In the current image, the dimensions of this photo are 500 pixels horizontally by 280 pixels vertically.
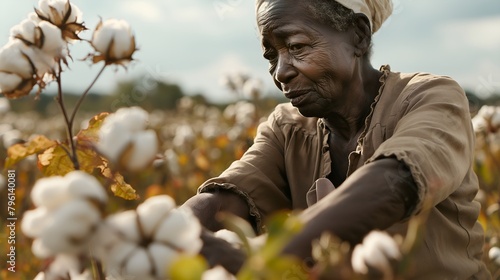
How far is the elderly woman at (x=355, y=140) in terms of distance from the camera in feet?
4.67

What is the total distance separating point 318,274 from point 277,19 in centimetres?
117

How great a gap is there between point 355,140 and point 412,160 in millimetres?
732

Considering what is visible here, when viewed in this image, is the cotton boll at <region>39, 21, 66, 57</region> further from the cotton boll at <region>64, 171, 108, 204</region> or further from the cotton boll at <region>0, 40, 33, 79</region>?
the cotton boll at <region>64, 171, 108, 204</region>

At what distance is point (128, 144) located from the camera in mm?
823

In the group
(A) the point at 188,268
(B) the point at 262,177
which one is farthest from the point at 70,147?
(B) the point at 262,177

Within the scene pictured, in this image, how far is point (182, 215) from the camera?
805 millimetres

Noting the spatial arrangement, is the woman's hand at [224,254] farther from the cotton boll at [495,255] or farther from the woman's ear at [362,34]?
the cotton boll at [495,255]

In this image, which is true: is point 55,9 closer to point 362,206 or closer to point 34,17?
point 34,17

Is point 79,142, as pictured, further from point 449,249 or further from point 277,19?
point 449,249

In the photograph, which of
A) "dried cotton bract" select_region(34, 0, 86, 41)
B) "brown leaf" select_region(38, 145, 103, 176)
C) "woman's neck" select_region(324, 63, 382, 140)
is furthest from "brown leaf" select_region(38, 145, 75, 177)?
"woman's neck" select_region(324, 63, 382, 140)

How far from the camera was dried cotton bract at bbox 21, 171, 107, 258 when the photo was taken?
2.40 feet

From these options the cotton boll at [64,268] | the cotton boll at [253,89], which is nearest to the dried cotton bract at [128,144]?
the cotton boll at [64,268]

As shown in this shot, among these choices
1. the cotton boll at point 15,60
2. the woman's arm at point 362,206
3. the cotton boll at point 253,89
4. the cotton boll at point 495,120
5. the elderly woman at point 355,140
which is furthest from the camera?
the cotton boll at point 253,89

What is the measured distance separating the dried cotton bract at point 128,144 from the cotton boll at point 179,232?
0.07 m
